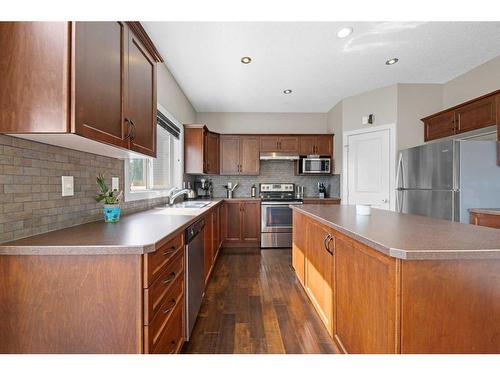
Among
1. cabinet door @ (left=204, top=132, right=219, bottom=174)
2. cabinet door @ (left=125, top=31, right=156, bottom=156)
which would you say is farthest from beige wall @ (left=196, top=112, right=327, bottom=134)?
cabinet door @ (left=125, top=31, right=156, bottom=156)

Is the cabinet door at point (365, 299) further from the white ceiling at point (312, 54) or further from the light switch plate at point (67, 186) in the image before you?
the white ceiling at point (312, 54)

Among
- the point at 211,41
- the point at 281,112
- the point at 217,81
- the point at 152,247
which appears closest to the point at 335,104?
the point at 281,112

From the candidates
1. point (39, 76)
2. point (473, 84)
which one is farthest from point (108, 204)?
point (473, 84)

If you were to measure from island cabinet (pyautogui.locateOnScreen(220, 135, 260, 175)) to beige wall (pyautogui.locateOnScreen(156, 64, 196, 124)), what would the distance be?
2.65 ft

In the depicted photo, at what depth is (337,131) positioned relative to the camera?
4.43 m

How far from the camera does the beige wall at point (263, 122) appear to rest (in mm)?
4855

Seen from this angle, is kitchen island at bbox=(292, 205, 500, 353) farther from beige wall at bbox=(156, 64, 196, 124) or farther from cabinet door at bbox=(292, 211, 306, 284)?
beige wall at bbox=(156, 64, 196, 124)

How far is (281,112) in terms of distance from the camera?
4871 mm

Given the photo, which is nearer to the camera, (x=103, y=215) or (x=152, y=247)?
(x=152, y=247)

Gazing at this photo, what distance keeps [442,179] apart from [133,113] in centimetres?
315

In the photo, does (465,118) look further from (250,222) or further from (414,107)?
(250,222)

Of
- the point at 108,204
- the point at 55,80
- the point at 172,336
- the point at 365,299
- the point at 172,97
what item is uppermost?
the point at 172,97

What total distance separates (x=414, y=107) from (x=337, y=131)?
3.94 feet
